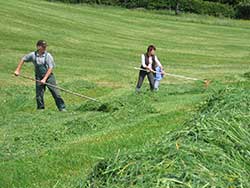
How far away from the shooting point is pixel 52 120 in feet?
46.6

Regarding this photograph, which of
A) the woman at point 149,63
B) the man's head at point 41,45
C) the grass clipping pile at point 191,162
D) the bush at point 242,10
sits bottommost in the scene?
the bush at point 242,10

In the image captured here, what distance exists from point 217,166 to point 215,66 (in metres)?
25.5

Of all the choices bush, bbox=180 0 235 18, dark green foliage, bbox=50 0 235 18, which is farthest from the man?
bush, bbox=180 0 235 18

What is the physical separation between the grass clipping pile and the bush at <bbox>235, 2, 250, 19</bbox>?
5297 cm

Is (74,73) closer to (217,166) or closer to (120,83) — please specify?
(120,83)

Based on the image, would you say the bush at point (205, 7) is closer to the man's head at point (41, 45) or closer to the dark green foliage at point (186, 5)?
the dark green foliage at point (186, 5)

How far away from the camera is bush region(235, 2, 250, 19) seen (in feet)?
194

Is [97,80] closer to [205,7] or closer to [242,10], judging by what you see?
[205,7]

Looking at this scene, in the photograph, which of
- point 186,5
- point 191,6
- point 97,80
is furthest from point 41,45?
point 191,6

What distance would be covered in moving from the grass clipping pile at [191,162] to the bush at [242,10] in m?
53.0

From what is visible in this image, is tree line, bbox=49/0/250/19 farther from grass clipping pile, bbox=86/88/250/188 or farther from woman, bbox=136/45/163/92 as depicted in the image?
grass clipping pile, bbox=86/88/250/188

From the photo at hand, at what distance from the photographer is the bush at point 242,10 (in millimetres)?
59094

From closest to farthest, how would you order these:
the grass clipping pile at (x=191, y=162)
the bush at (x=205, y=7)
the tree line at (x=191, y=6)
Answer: the grass clipping pile at (x=191, y=162), the tree line at (x=191, y=6), the bush at (x=205, y=7)

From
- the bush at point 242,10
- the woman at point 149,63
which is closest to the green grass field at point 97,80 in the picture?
the woman at point 149,63
